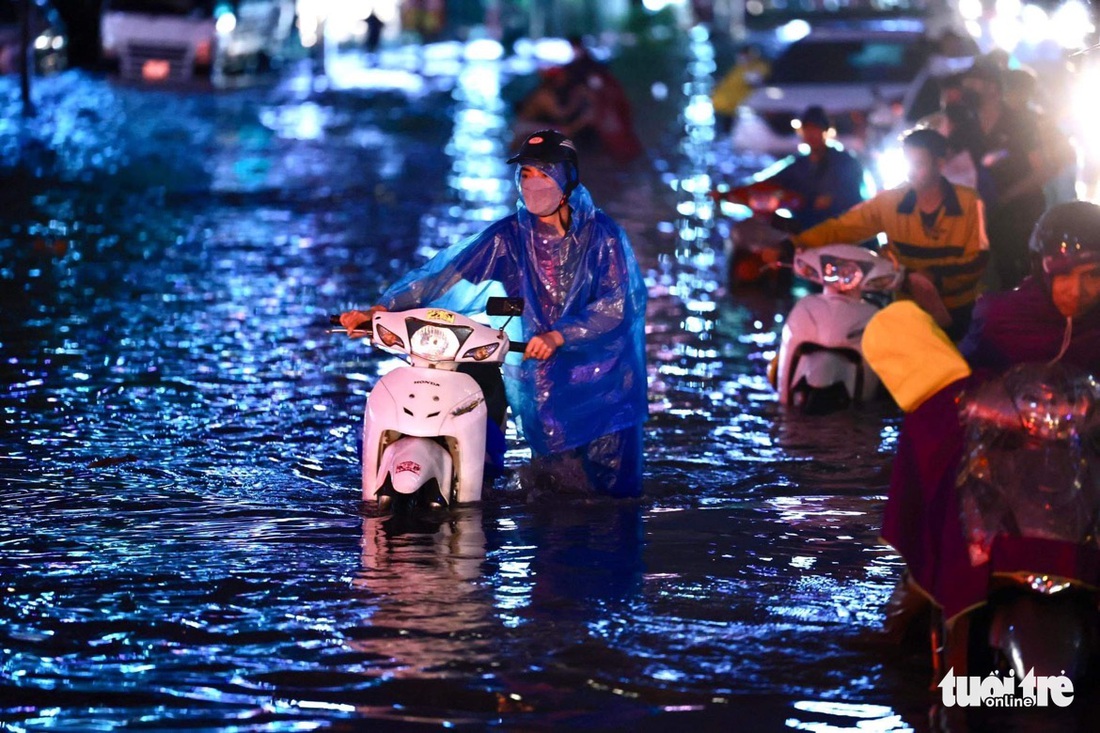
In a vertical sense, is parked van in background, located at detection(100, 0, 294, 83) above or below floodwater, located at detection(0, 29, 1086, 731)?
above

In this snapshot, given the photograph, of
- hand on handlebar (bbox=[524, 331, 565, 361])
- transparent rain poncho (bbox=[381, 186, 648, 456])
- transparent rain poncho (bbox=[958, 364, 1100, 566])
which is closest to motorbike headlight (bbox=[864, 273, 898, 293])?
transparent rain poncho (bbox=[381, 186, 648, 456])

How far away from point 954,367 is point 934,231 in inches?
206

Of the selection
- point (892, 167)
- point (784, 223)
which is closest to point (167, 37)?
point (892, 167)

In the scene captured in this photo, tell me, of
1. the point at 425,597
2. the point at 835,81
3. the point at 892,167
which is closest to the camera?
the point at 425,597

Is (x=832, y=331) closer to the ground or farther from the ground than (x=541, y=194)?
closer to the ground

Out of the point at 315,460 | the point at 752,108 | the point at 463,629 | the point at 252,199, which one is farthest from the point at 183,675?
the point at 752,108

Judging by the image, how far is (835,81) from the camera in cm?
2167

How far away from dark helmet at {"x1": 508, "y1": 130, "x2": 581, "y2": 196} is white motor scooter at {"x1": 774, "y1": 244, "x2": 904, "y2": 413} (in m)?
2.78

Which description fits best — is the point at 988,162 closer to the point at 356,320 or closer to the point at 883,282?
the point at 883,282

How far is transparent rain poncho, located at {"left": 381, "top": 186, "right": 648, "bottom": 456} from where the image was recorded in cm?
762

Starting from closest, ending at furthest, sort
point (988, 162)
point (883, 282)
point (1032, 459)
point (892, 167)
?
point (1032, 459) < point (883, 282) < point (988, 162) < point (892, 167)

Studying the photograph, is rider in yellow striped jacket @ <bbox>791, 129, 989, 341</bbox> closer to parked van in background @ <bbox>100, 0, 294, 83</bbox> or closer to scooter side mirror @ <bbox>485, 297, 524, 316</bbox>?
scooter side mirror @ <bbox>485, 297, 524, 316</bbox>

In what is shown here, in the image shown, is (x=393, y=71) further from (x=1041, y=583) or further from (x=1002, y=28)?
(x=1041, y=583)

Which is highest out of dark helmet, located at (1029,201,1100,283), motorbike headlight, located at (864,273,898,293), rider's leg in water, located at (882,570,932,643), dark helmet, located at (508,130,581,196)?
dark helmet, located at (508,130,581,196)
